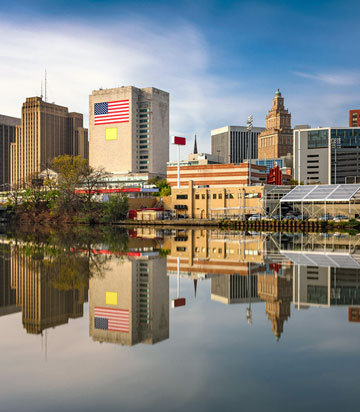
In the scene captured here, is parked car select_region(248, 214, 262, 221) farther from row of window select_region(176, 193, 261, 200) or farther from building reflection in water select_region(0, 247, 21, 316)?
building reflection in water select_region(0, 247, 21, 316)

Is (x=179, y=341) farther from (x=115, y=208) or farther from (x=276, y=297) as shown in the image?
(x=115, y=208)

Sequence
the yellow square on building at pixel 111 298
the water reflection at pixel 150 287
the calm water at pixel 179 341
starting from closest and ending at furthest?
the calm water at pixel 179 341 < the water reflection at pixel 150 287 < the yellow square on building at pixel 111 298

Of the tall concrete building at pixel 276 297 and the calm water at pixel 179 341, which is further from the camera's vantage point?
the tall concrete building at pixel 276 297

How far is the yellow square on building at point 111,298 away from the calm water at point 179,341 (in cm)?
4

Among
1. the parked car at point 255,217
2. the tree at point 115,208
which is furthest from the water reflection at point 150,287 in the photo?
the tree at point 115,208

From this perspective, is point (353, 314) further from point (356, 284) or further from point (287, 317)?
point (356, 284)

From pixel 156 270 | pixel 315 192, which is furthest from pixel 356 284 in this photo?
pixel 315 192

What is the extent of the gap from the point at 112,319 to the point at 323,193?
232 ft

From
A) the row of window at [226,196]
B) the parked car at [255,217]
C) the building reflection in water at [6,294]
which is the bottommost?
the parked car at [255,217]

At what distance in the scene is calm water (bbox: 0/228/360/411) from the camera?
8.80 metres

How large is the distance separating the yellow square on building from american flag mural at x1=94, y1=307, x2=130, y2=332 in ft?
3.23

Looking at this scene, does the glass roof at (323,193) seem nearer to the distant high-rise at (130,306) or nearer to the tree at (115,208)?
the tree at (115,208)

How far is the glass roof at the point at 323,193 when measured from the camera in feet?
250

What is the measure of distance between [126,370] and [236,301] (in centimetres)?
763
